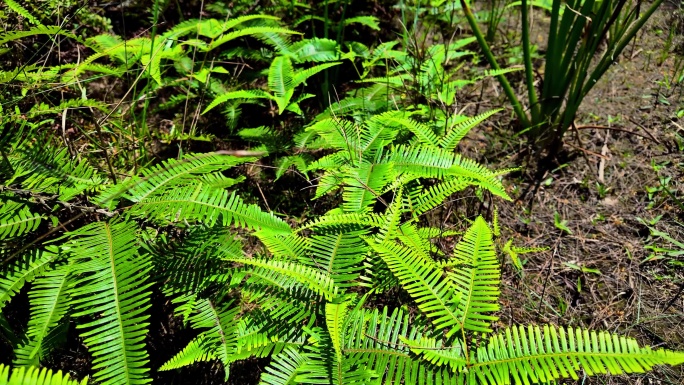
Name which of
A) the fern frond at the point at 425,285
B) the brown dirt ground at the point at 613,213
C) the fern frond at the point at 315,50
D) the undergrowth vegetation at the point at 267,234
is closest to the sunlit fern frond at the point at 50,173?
the undergrowth vegetation at the point at 267,234

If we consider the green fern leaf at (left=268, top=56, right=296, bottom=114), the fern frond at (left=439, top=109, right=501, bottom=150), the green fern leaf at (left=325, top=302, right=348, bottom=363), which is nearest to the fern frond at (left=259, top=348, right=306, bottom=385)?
the green fern leaf at (left=325, top=302, right=348, bottom=363)

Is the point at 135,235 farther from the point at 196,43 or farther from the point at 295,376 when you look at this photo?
the point at 196,43

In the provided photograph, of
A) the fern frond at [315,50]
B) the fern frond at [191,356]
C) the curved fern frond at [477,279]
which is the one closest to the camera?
the curved fern frond at [477,279]

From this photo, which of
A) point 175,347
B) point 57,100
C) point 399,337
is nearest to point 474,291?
point 399,337

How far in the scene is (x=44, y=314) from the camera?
1764 millimetres

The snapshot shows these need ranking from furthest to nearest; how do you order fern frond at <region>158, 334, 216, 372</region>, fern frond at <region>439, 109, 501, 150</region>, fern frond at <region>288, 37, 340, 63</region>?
fern frond at <region>288, 37, 340, 63</region>, fern frond at <region>439, 109, 501, 150</region>, fern frond at <region>158, 334, 216, 372</region>

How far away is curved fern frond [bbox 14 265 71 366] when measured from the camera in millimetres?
1736

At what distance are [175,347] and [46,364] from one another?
511mm

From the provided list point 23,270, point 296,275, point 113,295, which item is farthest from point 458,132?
point 23,270

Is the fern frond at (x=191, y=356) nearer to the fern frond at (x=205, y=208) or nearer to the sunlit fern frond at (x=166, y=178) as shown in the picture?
the fern frond at (x=205, y=208)

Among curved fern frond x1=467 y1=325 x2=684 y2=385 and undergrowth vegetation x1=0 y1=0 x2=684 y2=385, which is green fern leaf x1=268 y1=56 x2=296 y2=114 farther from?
curved fern frond x1=467 y1=325 x2=684 y2=385

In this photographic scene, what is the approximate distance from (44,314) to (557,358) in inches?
67.6

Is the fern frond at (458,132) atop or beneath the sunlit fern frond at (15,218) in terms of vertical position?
atop

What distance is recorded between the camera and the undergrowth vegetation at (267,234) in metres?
1.66
